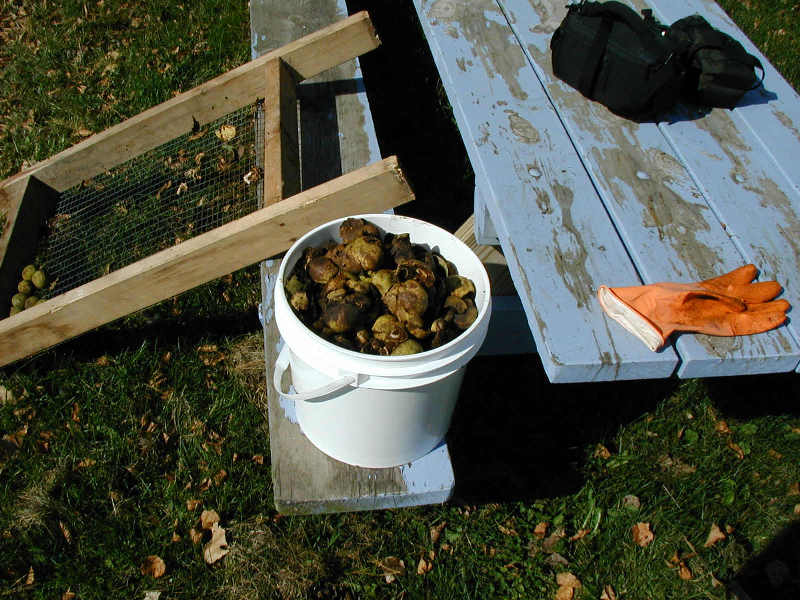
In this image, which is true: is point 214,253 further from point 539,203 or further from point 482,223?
point 539,203

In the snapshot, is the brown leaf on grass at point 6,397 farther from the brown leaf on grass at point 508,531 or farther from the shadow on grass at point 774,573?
the shadow on grass at point 774,573

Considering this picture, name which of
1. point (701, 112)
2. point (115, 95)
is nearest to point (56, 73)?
point (115, 95)

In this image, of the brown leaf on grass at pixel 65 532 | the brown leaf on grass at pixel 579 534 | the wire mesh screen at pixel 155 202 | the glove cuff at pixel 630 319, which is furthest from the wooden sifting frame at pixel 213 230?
the brown leaf on grass at pixel 579 534

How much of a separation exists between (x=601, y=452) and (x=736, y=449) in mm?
613

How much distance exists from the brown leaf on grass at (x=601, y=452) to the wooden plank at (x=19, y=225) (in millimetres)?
2773


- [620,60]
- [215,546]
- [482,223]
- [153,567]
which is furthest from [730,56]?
[153,567]

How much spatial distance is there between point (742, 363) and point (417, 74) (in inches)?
139

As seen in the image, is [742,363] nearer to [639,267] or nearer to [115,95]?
[639,267]

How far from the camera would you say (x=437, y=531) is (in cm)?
255

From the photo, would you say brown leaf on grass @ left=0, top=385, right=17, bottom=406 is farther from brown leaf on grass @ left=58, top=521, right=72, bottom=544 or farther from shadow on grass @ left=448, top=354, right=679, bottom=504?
shadow on grass @ left=448, top=354, right=679, bottom=504

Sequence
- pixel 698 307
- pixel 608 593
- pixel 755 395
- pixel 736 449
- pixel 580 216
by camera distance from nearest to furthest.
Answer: pixel 698 307, pixel 580 216, pixel 608 593, pixel 736 449, pixel 755 395

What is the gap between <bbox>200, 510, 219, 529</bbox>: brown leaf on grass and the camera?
2.51 m

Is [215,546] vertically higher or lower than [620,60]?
lower

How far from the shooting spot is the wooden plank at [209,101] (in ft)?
10.2
